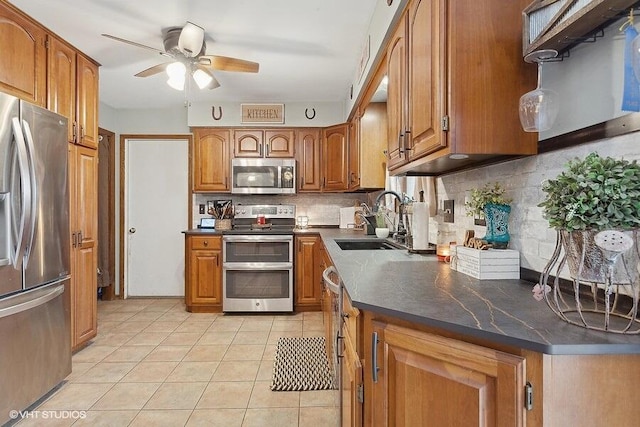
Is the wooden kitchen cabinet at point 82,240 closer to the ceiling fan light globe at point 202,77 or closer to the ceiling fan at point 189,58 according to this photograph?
the ceiling fan at point 189,58

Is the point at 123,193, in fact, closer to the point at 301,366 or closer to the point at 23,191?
the point at 23,191

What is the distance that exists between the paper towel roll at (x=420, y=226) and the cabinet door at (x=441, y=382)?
3.56 feet

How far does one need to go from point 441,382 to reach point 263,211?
367 cm

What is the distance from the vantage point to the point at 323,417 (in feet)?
6.37

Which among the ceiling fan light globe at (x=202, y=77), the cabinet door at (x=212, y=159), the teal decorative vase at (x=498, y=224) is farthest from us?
the cabinet door at (x=212, y=159)

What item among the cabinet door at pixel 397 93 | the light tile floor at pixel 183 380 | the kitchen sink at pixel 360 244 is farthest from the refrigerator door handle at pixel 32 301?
the cabinet door at pixel 397 93

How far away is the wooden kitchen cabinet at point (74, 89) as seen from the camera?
2.46 metres

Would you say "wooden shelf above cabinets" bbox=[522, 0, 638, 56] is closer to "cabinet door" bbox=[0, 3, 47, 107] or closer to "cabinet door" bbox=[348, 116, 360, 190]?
"cabinet door" bbox=[348, 116, 360, 190]

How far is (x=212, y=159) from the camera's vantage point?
13.8 ft

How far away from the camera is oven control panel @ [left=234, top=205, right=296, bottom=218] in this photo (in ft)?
14.4

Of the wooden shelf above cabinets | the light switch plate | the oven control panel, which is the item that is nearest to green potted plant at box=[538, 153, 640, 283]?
the wooden shelf above cabinets

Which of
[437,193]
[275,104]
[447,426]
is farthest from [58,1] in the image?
[447,426]

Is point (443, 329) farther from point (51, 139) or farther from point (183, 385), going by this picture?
point (51, 139)

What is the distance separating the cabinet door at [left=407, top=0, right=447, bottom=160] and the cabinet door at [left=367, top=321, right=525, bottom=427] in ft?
2.32
